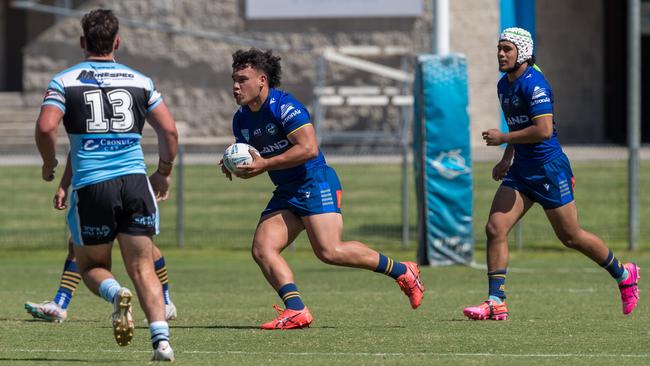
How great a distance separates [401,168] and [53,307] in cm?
1113

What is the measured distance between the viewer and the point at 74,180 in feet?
26.7

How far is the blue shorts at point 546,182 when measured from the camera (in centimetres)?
1074

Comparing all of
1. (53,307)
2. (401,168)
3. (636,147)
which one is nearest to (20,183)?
(401,168)

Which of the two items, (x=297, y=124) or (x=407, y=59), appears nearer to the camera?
(x=297, y=124)

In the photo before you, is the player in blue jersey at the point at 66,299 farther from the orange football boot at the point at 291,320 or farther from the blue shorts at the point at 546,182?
the blue shorts at the point at 546,182

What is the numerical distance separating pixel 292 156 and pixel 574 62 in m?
22.3

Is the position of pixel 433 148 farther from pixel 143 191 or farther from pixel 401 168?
pixel 143 191

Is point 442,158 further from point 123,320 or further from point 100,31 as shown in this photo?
point 123,320

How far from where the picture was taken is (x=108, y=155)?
8062 mm

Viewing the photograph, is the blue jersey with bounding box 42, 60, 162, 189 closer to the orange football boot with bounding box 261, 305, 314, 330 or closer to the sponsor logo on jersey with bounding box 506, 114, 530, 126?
the orange football boot with bounding box 261, 305, 314, 330

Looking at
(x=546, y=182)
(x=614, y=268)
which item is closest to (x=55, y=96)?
(x=546, y=182)

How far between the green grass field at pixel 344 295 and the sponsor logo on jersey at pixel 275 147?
1323 mm

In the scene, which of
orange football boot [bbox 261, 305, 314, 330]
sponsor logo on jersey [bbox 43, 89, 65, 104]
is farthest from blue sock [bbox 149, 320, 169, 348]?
orange football boot [bbox 261, 305, 314, 330]

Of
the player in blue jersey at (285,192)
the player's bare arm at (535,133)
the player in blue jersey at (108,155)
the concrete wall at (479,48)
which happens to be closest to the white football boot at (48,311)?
the player in blue jersey at (285,192)
